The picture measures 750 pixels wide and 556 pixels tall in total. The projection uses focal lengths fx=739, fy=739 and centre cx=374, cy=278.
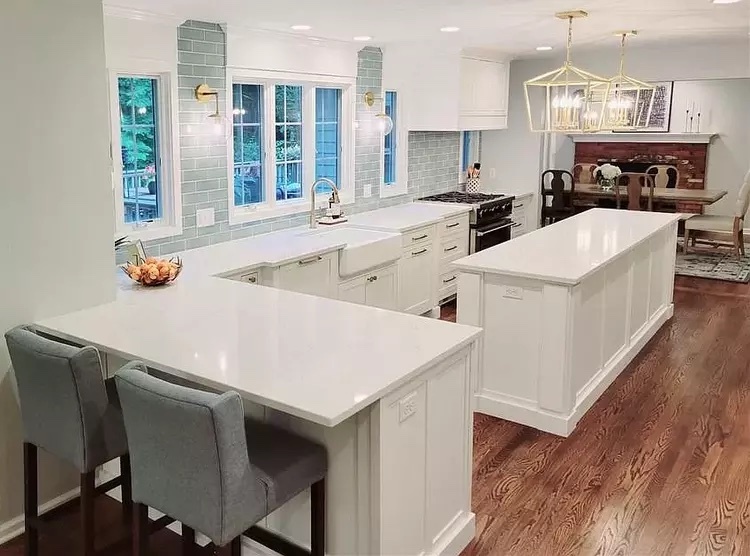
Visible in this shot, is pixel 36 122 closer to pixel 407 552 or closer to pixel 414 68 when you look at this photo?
pixel 407 552

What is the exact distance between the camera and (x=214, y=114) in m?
4.77

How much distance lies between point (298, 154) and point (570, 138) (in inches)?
271

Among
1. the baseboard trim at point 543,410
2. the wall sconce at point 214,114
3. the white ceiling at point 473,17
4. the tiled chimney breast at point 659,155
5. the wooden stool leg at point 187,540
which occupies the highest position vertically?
the white ceiling at point 473,17

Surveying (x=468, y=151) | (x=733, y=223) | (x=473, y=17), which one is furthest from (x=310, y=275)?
(x=733, y=223)

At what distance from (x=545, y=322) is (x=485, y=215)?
3092mm

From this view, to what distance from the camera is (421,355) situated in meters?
2.50

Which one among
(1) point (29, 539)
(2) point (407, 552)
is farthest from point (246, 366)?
(1) point (29, 539)

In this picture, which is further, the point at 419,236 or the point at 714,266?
the point at 714,266

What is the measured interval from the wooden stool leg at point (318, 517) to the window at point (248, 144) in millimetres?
3090

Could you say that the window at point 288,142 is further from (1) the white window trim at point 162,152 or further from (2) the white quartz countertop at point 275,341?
(2) the white quartz countertop at point 275,341

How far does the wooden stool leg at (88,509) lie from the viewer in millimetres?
2542

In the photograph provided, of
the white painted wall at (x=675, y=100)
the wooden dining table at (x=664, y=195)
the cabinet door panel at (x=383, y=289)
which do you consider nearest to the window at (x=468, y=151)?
the white painted wall at (x=675, y=100)

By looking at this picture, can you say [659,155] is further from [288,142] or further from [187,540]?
[187,540]

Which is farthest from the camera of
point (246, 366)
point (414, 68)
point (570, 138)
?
point (570, 138)
